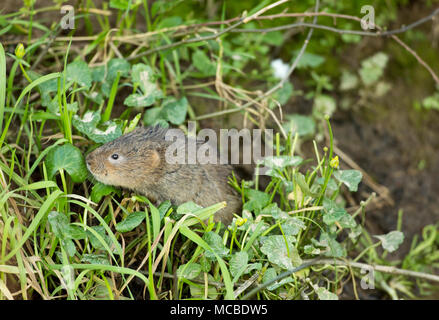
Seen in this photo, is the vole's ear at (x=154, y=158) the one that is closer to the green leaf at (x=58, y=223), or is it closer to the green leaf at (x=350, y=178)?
the green leaf at (x=58, y=223)

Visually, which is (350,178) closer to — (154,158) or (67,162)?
(154,158)

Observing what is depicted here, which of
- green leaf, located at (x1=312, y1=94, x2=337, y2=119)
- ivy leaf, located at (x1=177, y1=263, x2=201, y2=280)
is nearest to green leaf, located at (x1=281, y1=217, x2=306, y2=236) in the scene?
ivy leaf, located at (x1=177, y1=263, x2=201, y2=280)

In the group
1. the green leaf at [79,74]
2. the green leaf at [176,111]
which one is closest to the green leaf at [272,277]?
the green leaf at [176,111]

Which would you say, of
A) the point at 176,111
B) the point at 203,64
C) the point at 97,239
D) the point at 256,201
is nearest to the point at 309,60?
the point at 203,64

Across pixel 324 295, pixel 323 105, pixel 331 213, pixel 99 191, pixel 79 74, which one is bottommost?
pixel 324 295

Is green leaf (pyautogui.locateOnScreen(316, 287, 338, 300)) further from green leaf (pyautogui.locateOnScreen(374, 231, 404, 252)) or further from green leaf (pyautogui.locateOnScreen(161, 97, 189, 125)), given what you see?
green leaf (pyautogui.locateOnScreen(161, 97, 189, 125))

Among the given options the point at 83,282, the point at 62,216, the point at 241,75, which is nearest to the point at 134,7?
the point at 241,75
